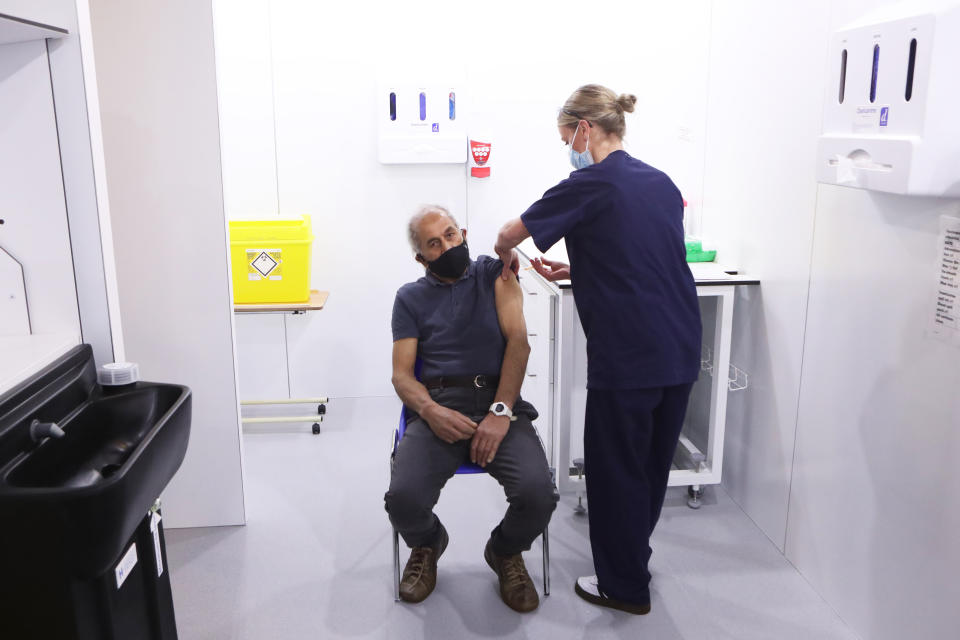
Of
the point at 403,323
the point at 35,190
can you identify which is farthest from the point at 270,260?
the point at 35,190

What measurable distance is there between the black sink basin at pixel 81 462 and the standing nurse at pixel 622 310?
43.8 inches

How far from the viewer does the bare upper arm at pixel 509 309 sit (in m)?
2.59

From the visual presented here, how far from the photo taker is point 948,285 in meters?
1.95

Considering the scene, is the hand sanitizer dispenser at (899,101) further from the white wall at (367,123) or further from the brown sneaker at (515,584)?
the white wall at (367,123)

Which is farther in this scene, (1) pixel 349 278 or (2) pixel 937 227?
(1) pixel 349 278

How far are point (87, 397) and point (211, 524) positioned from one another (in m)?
1.27

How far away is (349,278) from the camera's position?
4.20 m

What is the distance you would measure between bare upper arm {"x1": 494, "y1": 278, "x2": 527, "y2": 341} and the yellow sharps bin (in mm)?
1420

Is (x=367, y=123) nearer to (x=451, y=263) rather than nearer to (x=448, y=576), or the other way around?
(x=451, y=263)

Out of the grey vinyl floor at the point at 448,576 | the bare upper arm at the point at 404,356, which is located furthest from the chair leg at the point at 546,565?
the bare upper arm at the point at 404,356

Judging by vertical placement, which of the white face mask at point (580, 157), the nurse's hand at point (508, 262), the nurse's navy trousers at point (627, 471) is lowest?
the nurse's navy trousers at point (627, 471)

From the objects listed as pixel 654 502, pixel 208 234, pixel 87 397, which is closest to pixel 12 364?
pixel 87 397

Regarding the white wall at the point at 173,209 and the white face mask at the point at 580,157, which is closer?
the white face mask at the point at 580,157

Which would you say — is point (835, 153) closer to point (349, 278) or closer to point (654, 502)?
point (654, 502)
